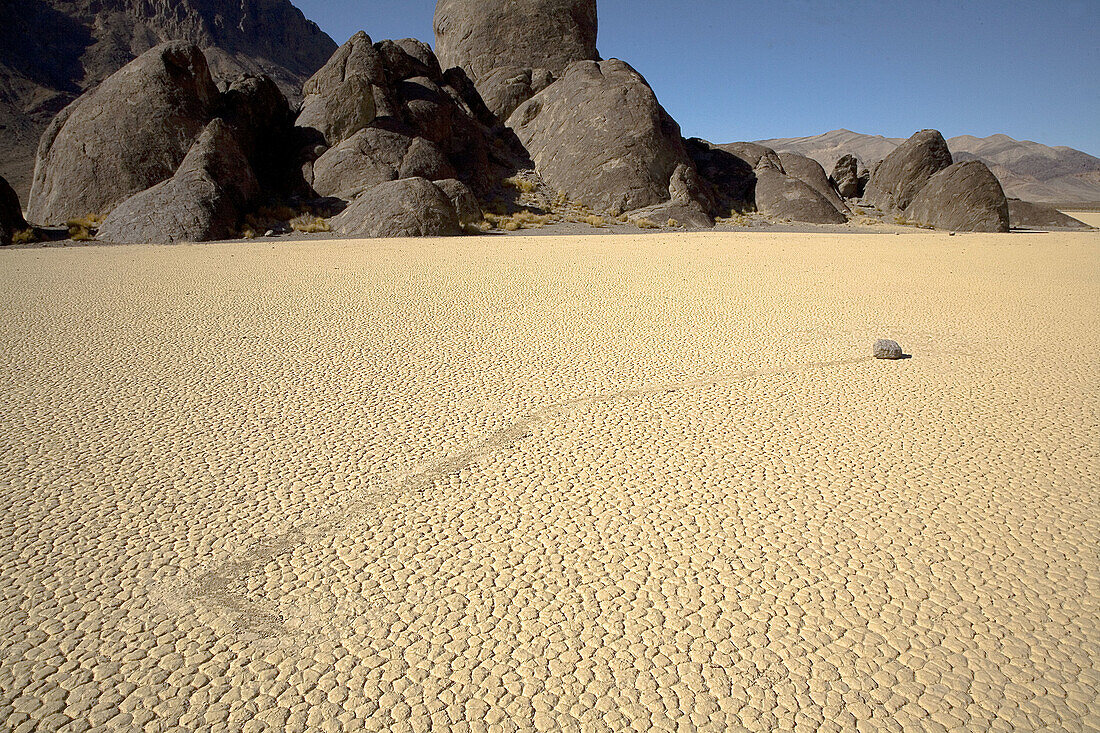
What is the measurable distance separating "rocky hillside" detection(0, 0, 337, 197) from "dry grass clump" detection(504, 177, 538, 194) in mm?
21231

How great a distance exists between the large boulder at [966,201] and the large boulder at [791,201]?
282 centimetres

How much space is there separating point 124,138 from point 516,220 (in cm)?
1051

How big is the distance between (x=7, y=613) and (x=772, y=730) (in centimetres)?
197

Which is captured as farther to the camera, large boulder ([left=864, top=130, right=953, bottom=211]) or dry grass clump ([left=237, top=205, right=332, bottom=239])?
large boulder ([left=864, top=130, right=953, bottom=211])

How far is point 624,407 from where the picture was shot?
12.2ft

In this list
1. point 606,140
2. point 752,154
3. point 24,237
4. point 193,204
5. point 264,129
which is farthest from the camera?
point 752,154

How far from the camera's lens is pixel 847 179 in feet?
101

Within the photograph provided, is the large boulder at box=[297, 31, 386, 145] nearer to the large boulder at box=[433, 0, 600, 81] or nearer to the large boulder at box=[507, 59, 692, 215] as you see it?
the large boulder at box=[507, 59, 692, 215]

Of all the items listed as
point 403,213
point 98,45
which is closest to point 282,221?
point 403,213

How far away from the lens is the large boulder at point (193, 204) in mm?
14953

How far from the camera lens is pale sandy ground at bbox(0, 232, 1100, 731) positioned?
1.65 meters

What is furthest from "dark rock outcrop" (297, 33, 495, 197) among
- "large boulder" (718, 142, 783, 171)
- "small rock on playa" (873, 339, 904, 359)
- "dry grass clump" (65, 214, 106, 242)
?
"small rock on playa" (873, 339, 904, 359)

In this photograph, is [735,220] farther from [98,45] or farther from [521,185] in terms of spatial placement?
[98,45]

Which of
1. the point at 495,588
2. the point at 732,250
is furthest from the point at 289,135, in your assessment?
the point at 495,588
